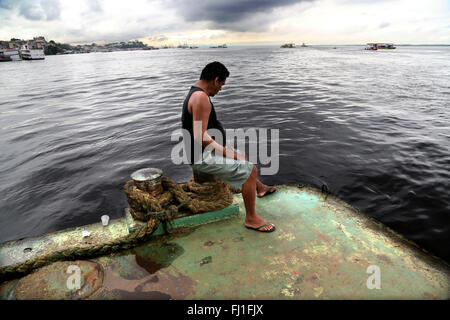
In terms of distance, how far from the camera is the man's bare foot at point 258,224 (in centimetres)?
321

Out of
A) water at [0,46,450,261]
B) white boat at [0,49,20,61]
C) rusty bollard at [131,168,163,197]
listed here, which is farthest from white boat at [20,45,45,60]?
rusty bollard at [131,168,163,197]

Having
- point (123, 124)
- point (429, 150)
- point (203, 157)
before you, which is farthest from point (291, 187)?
point (123, 124)

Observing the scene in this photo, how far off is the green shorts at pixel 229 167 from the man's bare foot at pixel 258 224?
1.83 ft

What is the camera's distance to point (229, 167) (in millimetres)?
3059

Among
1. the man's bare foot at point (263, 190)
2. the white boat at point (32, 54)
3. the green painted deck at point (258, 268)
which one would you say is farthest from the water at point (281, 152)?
the white boat at point (32, 54)

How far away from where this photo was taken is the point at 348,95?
47.7 feet

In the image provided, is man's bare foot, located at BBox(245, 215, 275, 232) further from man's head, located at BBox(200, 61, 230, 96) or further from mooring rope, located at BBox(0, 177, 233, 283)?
man's head, located at BBox(200, 61, 230, 96)

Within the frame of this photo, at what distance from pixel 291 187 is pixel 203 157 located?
214 centimetres

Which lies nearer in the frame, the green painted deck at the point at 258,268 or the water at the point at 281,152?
the green painted deck at the point at 258,268

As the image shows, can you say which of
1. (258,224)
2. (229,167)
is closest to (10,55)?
(229,167)

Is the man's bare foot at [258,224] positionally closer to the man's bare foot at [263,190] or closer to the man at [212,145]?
the man at [212,145]
